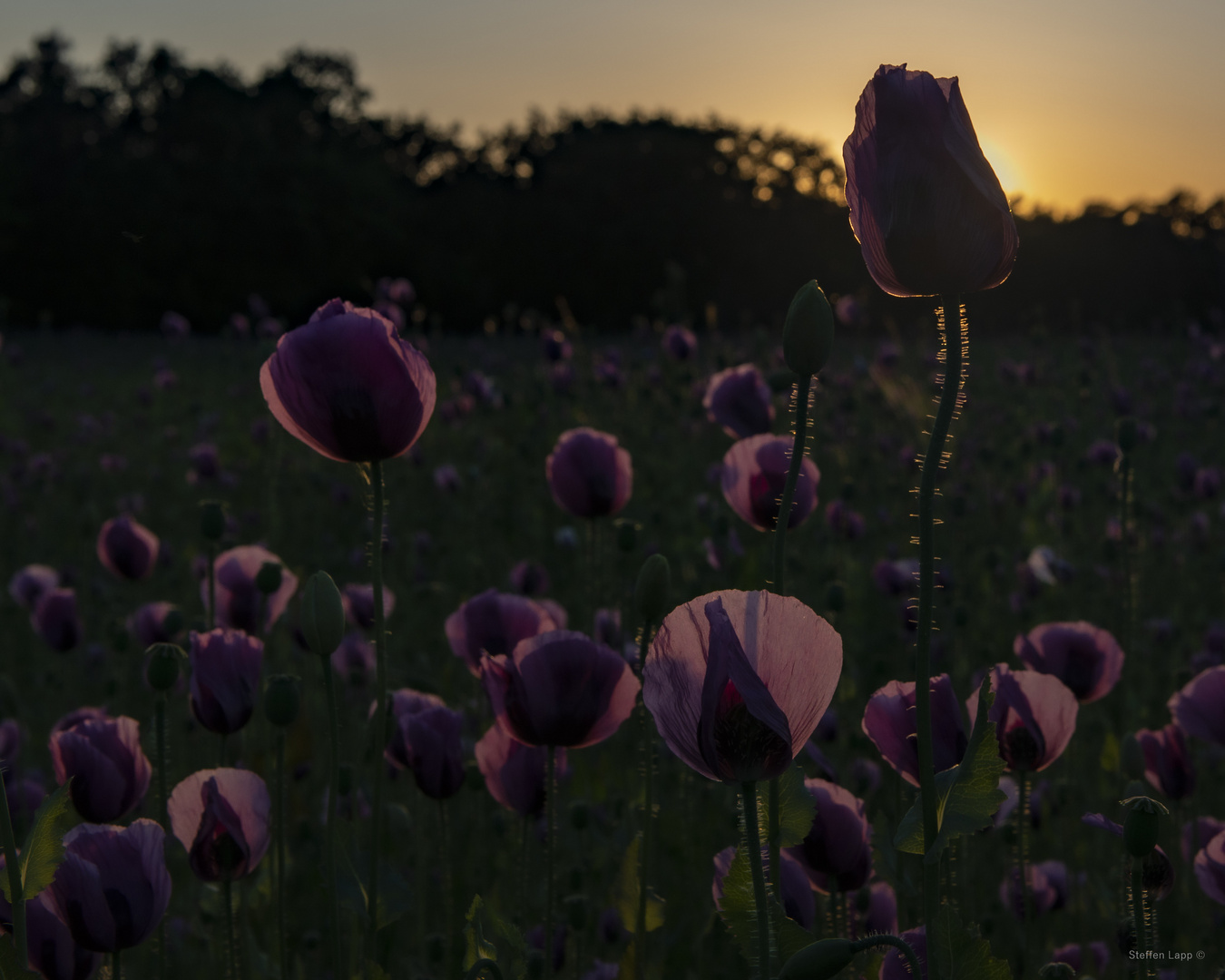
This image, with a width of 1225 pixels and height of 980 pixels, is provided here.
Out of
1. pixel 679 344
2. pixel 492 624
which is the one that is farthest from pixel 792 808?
pixel 679 344

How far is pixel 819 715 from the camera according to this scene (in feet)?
2.88

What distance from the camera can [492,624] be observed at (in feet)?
6.04

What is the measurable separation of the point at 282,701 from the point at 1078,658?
134 cm

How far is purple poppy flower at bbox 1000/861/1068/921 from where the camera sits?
6.64ft

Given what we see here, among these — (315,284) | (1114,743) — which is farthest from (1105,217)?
(1114,743)

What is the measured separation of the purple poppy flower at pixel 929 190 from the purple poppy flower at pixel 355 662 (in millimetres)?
2443

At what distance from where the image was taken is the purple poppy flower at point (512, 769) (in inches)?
62.8

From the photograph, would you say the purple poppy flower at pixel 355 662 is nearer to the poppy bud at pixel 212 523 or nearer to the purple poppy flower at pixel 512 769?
the poppy bud at pixel 212 523

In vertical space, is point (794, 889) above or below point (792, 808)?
below

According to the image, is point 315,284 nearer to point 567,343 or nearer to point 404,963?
point 567,343

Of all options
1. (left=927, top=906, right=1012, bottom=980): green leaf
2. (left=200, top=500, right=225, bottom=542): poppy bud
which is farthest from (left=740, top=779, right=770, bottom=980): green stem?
(left=200, top=500, right=225, bottom=542): poppy bud

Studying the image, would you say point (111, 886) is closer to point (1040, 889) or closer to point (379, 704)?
point (379, 704)

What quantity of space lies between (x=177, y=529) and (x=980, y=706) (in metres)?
5.86

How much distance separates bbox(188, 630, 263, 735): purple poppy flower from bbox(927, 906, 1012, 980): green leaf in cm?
110
